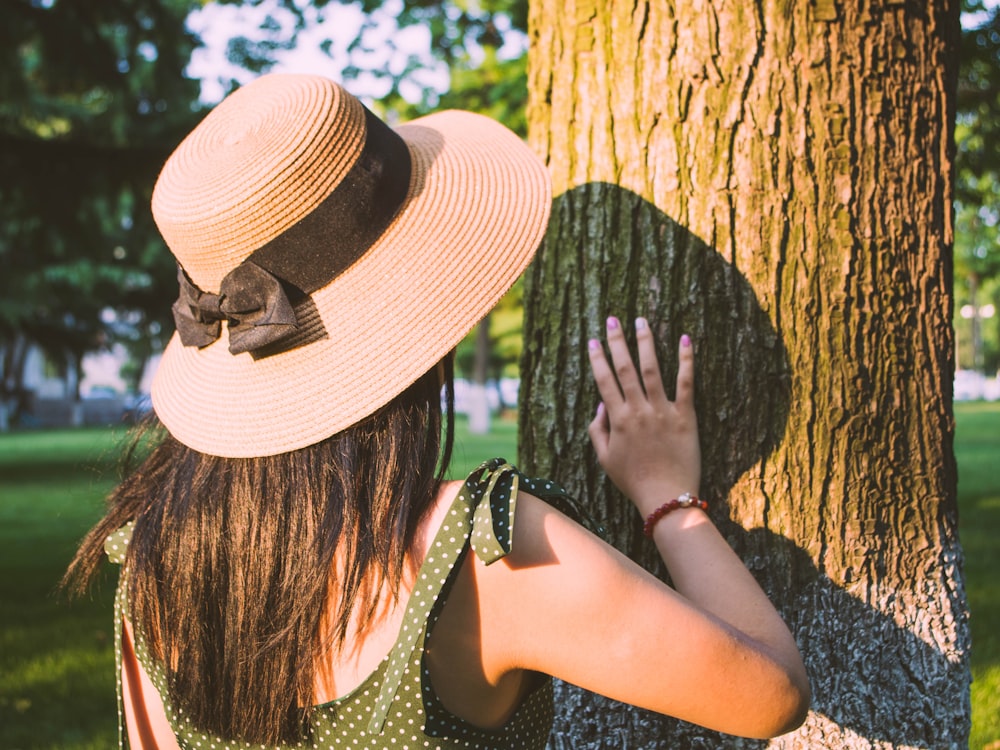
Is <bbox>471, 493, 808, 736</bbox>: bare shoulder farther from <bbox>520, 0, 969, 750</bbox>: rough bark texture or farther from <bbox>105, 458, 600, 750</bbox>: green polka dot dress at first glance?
<bbox>520, 0, 969, 750</bbox>: rough bark texture

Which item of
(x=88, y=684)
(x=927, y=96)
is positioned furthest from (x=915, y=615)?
(x=88, y=684)

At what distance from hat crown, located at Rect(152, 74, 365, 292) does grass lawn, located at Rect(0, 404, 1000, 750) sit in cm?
66

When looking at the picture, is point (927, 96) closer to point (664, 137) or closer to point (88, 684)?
point (664, 137)

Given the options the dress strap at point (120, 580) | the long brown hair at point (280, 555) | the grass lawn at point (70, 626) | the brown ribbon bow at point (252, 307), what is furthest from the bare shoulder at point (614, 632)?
the grass lawn at point (70, 626)

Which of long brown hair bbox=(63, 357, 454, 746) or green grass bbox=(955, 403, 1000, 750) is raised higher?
long brown hair bbox=(63, 357, 454, 746)

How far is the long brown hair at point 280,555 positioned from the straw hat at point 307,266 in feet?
0.17

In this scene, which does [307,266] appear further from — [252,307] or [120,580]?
[120,580]

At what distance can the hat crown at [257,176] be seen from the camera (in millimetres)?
1487

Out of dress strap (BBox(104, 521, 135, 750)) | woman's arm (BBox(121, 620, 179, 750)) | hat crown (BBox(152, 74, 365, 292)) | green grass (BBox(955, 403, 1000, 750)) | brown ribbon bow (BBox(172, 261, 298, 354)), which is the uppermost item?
hat crown (BBox(152, 74, 365, 292))

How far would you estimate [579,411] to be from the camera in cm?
225

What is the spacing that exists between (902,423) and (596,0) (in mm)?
1253

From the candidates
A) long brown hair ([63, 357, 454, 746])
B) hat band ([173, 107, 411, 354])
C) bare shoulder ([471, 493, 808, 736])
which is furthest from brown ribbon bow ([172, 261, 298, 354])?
bare shoulder ([471, 493, 808, 736])

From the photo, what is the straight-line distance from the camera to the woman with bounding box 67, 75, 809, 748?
1364 millimetres

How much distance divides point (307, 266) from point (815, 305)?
119 centimetres
